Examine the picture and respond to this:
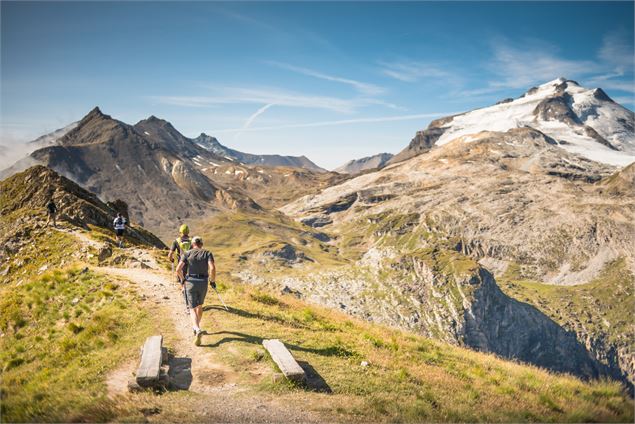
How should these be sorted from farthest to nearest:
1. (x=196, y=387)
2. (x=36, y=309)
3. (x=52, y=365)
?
(x=36, y=309) → (x=52, y=365) → (x=196, y=387)

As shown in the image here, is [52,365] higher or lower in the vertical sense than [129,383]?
lower

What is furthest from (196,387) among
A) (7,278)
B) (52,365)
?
(7,278)

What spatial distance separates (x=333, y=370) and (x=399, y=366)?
111 inches

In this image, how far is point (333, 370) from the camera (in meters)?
14.1

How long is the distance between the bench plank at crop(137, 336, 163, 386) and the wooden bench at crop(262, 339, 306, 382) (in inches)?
144

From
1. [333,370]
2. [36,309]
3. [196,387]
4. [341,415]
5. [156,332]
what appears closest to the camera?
[341,415]

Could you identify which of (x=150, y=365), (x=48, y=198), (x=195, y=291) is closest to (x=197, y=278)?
(x=195, y=291)

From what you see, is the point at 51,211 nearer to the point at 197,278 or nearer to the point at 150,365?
the point at 197,278

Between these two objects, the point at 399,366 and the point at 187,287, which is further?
the point at 187,287

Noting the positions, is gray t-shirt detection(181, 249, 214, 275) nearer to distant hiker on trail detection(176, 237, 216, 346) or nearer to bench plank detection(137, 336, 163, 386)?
distant hiker on trail detection(176, 237, 216, 346)

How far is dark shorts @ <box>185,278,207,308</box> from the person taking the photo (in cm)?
1680

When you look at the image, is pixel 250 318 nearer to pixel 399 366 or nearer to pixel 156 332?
pixel 156 332

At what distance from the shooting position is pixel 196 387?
12461 millimetres

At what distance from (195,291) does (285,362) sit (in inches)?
227
